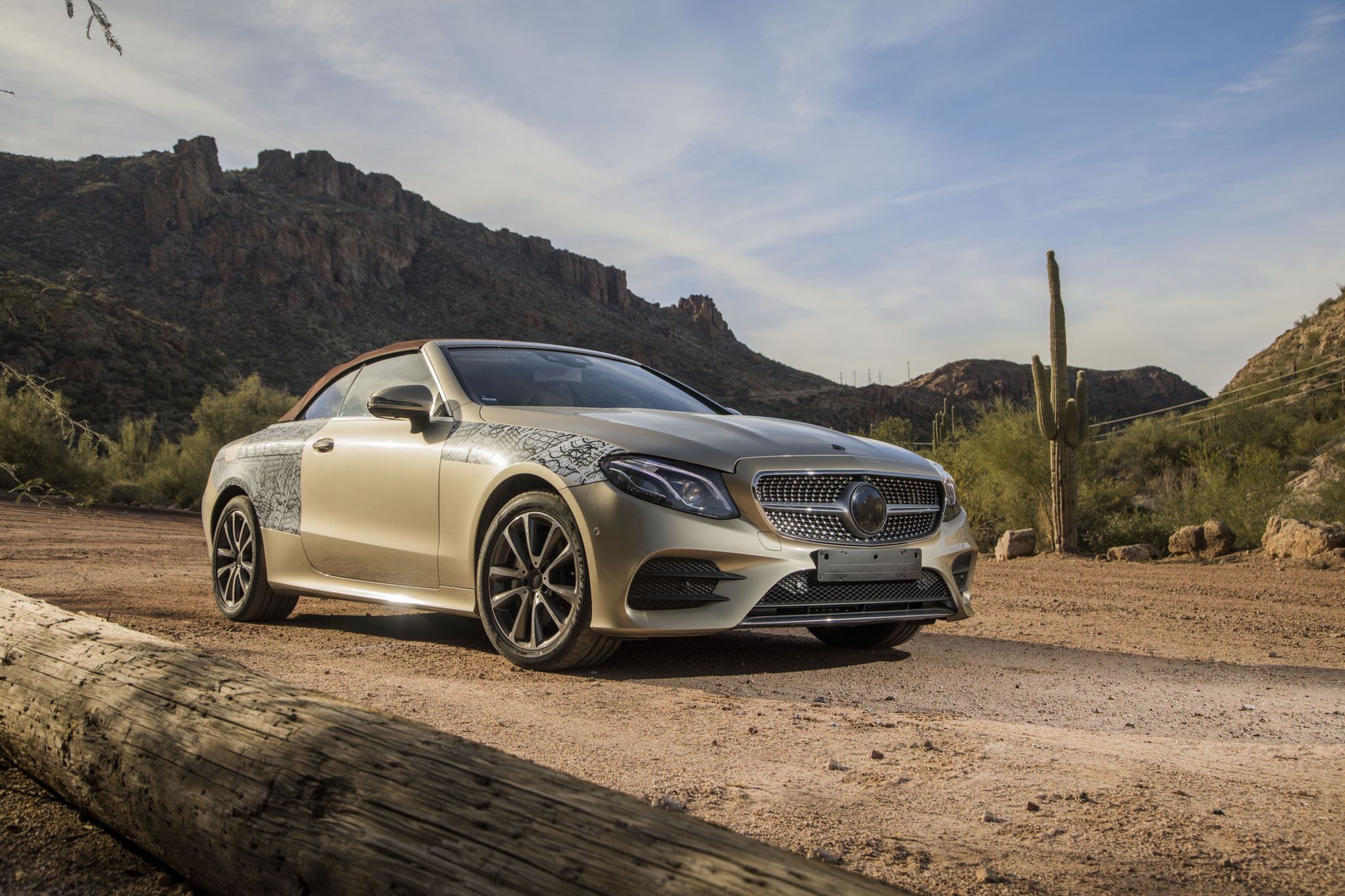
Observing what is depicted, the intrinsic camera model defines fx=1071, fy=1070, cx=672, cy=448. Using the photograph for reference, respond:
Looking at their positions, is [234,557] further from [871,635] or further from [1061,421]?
[1061,421]

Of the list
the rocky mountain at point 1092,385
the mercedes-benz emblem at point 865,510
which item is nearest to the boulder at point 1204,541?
the mercedes-benz emblem at point 865,510

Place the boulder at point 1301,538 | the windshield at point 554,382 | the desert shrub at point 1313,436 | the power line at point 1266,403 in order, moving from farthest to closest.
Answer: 1. the power line at point 1266,403
2. the desert shrub at point 1313,436
3. the boulder at point 1301,538
4. the windshield at point 554,382

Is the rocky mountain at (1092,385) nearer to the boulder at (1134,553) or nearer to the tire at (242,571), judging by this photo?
the boulder at (1134,553)

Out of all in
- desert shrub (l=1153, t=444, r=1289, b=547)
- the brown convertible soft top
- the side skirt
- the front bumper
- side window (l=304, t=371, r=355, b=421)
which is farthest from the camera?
desert shrub (l=1153, t=444, r=1289, b=547)

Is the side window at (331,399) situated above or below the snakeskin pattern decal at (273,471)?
above

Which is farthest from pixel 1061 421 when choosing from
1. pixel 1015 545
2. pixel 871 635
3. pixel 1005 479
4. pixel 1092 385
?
pixel 1092 385

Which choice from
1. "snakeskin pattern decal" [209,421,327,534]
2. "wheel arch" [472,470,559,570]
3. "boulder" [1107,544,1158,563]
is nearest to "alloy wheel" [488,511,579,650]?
"wheel arch" [472,470,559,570]

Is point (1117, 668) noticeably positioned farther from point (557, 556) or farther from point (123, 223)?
point (123, 223)

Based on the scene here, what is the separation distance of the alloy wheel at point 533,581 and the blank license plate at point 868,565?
1.10 meters

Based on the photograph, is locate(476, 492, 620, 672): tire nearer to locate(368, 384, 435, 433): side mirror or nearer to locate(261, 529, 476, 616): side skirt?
locate(261, 529, 476, 616): side skirt

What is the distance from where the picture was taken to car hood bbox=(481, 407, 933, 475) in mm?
4695

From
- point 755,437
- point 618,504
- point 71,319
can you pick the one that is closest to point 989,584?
point 755,437

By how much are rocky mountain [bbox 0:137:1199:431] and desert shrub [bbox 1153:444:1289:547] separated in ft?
104

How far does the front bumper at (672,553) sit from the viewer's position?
444 cm
